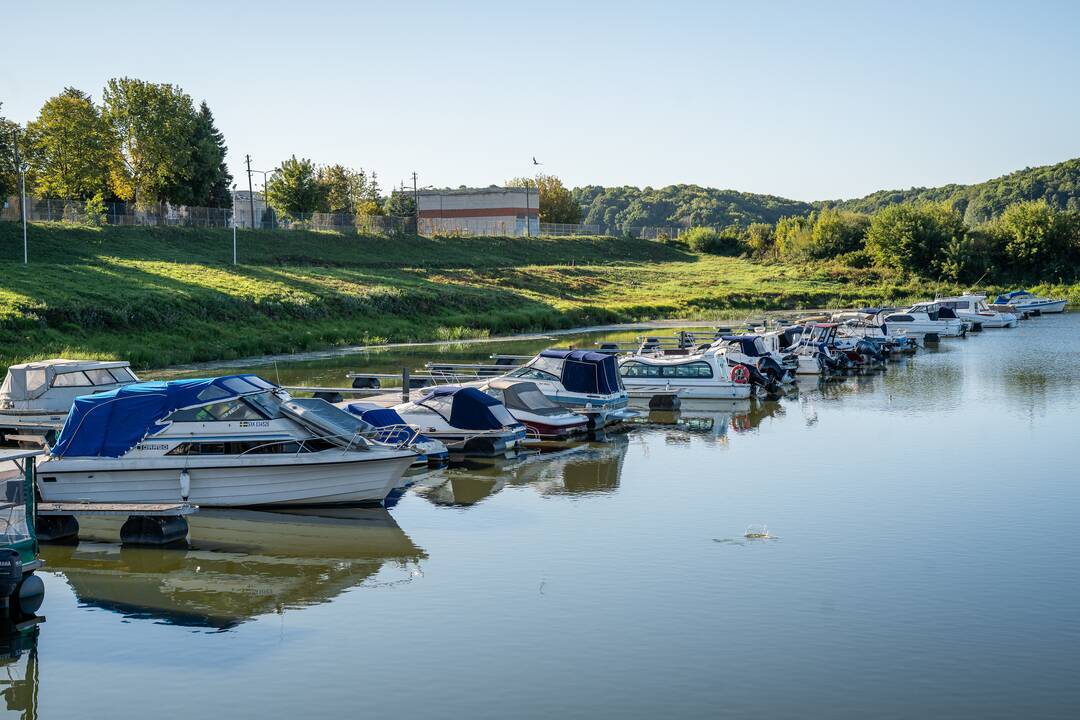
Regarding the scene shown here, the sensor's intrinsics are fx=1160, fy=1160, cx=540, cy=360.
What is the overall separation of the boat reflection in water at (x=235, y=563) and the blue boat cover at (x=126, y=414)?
167 centimetres

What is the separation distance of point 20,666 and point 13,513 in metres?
2.85

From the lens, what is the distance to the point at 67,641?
17.0 m

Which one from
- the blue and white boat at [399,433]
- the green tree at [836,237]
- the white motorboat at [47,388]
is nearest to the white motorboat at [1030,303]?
the green tree at [836,237]

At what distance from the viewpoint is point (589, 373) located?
119 feet

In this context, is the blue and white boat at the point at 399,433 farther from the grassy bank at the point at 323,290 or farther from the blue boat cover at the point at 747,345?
the grassy bank at the point at 323,290

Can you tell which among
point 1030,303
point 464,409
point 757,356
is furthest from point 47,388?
point 1030,303

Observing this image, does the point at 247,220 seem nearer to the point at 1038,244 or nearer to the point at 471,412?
the point at 1038,244

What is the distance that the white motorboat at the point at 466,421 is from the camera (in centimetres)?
3098

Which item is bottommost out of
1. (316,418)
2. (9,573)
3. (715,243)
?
(9,573)

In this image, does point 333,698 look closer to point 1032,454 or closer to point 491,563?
point 491,563

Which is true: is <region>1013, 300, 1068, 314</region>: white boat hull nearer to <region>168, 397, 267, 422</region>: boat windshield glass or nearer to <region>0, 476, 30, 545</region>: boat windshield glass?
<region>168, 397, 267, 422</region>: boat windshield glass

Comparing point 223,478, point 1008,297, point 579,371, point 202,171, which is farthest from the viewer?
point 202,171

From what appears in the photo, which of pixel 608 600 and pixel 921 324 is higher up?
pixel 921 324

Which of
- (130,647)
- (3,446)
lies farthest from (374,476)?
(3,446)
